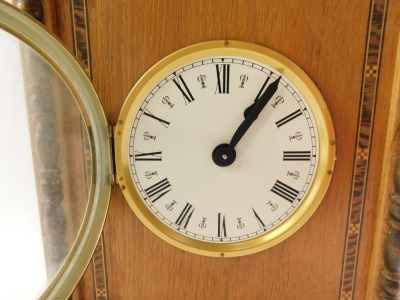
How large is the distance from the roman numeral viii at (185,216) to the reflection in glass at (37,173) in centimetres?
19

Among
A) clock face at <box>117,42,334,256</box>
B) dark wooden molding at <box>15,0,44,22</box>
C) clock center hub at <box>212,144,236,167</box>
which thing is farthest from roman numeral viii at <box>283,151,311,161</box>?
dark wooden molding at <box>15,0,44,22</box>

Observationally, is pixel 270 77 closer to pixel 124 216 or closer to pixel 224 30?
pixel 224 30

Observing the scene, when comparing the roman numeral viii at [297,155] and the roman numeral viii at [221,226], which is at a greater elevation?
the roman numeral viii at [297,155]

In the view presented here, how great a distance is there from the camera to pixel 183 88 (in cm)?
76

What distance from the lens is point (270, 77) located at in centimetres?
75

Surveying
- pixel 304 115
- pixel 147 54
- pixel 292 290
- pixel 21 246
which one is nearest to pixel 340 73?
pixel 304 115

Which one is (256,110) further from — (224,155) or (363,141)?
(363,141)

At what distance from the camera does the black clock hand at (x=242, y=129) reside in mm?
742

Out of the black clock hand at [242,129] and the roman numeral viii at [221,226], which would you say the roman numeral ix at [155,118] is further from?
the roman numeral viii at [221,226]

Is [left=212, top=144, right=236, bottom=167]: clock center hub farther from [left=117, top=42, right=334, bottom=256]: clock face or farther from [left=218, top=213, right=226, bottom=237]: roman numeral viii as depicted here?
[left=218, top=213, right=226, bottom=237]: roman numeral viii

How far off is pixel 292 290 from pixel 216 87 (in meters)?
0.46

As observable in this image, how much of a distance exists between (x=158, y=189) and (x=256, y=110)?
0.80ft

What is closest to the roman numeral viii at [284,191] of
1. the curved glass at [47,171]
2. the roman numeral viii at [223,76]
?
the roman numeral viii at [223,76]

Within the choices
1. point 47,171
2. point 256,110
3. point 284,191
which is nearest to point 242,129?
point 256,110
